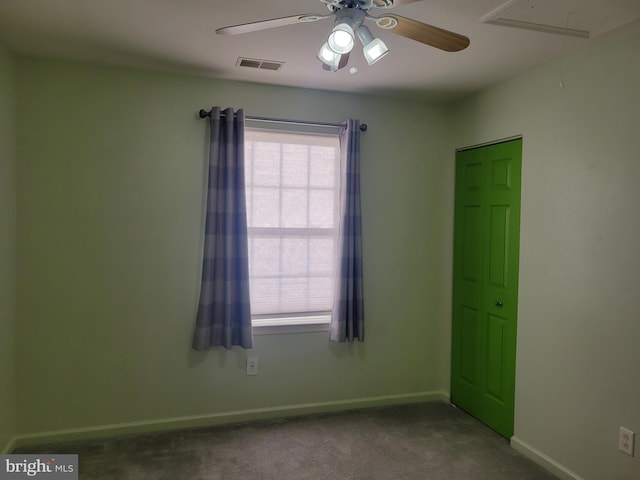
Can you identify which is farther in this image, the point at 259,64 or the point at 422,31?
the point at 259,64

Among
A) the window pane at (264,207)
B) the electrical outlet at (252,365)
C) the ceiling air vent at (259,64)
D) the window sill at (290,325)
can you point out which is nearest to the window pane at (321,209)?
the window pane at (264,207)

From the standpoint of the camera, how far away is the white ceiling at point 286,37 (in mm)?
1988

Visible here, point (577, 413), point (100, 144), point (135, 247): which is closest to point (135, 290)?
point (135, 247)

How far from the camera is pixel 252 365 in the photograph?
3.13 m

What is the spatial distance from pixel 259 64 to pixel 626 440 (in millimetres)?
2831

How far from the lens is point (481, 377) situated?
3.18 m

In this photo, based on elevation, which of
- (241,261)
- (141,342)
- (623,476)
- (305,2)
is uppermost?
A: (305,2)

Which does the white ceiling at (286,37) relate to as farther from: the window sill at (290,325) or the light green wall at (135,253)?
the window sill at (290,325)


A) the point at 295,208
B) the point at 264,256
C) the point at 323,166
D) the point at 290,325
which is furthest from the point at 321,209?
the point at 290,325

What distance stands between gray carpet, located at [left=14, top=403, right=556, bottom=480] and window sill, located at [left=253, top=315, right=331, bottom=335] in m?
0.62

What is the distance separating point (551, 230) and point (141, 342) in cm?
265

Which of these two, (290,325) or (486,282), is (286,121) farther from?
(486,282)

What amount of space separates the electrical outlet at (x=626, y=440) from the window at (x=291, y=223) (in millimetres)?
1870

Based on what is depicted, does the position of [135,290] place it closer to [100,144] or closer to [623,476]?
[100,144]
